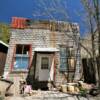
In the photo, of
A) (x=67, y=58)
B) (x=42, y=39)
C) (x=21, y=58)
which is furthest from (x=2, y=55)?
(x=67, y=58)

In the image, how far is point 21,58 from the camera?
14.1m

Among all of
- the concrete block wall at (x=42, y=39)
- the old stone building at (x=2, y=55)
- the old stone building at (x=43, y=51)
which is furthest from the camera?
the old stone building at (x=2, y=55)

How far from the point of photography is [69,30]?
15211 mm

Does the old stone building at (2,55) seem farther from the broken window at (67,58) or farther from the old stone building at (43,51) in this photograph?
the broken window at (67,58)

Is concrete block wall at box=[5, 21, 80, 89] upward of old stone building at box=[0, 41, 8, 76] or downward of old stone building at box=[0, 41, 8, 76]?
upward

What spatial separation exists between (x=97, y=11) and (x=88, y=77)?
593 centimetres

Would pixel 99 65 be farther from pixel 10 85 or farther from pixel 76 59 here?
pixel 10 85

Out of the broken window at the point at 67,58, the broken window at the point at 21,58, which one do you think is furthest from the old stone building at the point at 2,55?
the broken window at the point at 67,58

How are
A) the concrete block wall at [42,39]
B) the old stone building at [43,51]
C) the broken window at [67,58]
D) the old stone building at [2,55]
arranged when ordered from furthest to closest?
the old stone building at [2,55], the broken window at [67,58], the concrete block wall at [42,39], the old stone building at [43,51]

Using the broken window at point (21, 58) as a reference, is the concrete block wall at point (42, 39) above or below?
above

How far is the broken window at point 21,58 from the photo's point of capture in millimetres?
13914

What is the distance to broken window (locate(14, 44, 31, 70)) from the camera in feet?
45.6

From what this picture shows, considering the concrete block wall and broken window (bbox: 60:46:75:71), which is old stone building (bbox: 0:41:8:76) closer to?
the concrete block wall

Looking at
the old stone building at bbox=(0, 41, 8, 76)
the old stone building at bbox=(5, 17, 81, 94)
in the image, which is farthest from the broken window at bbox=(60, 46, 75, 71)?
the old stone building at bbox=(0, 41, 8, 76)
